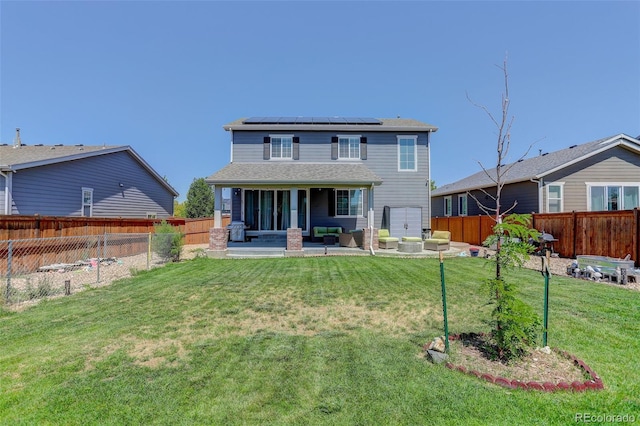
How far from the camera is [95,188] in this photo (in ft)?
53.1

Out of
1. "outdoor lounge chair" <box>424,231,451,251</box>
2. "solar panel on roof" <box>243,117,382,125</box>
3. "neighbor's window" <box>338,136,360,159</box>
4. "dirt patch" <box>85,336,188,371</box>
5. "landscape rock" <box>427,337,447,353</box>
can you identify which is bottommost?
"dirt patch" <box>85,336,188,371</box>

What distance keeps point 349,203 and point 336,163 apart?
2.45 metres

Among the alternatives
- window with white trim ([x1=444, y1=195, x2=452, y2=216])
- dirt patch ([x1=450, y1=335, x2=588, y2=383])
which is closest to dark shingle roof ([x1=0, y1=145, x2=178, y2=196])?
dirt patch ([x1=450, y1=335, x2=588, y2=383])

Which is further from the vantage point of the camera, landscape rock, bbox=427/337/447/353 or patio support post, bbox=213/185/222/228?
patio support post, bbox=213/185/222/228

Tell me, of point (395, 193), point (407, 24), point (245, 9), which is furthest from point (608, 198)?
point (245, 9)

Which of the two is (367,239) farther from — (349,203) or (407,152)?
(407,152)

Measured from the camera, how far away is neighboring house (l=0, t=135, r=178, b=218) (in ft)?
40.8

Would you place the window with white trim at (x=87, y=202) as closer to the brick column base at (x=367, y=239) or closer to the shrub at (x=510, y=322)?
the brick column base at (x=367, y=239)

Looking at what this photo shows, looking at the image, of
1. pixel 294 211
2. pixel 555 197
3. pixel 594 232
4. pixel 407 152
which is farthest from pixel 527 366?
pixel 555 197

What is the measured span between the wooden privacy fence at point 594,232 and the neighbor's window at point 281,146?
11253 mm

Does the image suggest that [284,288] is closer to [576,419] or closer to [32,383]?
[32,383]

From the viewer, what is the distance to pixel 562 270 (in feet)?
31.7

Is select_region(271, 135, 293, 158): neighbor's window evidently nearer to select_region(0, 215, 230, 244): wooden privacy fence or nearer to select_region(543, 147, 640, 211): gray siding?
select_region(0, 215, 230, 244): wooden privacy fence

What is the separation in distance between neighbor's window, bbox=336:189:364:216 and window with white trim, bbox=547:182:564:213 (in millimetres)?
9783
